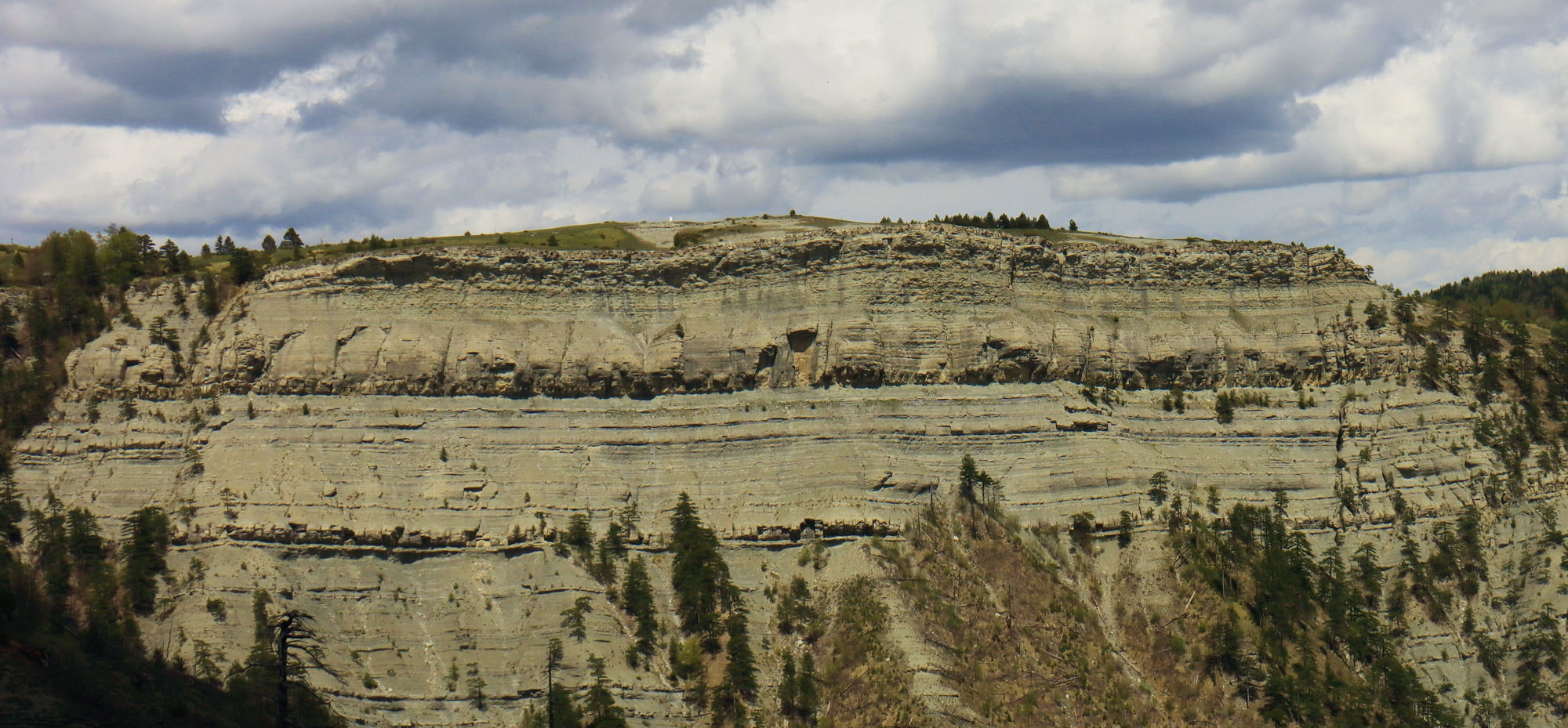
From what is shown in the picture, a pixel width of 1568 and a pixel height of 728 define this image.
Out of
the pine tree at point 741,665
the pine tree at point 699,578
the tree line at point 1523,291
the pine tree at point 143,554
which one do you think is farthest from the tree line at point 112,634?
the tree line at point 1523,291

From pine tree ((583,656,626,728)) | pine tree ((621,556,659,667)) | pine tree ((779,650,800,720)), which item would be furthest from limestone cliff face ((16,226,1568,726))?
pine tree ((779,650,800,720))

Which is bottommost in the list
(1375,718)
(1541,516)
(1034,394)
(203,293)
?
(1375,718)

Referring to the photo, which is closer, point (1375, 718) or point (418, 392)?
point (1375, 718)

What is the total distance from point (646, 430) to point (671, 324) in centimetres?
691

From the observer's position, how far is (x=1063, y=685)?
66750 mm

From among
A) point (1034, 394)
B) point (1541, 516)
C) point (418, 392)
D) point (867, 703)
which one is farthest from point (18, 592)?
point (1541, 516)

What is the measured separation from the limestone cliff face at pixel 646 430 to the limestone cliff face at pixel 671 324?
155 mm

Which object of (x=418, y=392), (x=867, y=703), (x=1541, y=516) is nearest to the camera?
(x=867, y=703)

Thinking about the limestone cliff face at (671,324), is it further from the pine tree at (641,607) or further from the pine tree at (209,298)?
the pine tree at (641,607)

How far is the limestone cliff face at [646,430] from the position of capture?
69625 mm

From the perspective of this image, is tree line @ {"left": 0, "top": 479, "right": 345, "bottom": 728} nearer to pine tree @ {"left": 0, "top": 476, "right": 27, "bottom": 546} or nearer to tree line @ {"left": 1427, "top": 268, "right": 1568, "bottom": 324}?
pine tree @ {"left": 0, "top": 476, "right": 27, "bottom": 546}

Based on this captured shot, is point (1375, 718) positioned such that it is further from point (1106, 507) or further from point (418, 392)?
point (418, 392)

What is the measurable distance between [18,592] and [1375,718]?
63602mm

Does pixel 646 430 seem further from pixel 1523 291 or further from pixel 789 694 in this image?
pixel 1523 291
